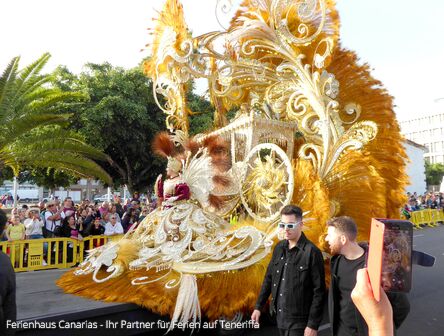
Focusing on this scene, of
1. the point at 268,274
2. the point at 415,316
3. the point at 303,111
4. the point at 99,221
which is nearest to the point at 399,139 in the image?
the point at 303,111

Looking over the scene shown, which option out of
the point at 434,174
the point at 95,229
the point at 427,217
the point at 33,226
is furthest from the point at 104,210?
the point at 434,174

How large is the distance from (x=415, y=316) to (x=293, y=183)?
2.22 m

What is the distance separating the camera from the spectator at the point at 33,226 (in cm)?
770

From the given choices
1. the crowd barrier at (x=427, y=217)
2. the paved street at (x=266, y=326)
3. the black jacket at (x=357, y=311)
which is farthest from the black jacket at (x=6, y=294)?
the crowd barrier at (x=427, y=217)

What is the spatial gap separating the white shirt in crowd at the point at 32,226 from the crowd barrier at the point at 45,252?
3.92 feet

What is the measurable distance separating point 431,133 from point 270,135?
63.1m

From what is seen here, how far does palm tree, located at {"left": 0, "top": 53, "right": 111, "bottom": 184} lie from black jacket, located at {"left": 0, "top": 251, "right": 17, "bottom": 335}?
6.29 metres

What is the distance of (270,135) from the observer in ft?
19.5

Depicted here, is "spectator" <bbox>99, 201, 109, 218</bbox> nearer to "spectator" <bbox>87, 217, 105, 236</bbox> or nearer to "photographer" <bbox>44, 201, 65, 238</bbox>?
"spectator" <bbox>87, 217, 105, 236</bbox>

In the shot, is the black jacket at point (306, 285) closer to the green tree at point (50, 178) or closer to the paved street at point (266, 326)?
the paved street at point (266, 326)

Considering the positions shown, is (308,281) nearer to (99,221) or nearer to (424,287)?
(424,287)

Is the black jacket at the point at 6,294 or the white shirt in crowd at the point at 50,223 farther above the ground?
the black jacket at the point at 6,294

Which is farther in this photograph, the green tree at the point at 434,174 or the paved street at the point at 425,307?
the green tree at the point at 434,174

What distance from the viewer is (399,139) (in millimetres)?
4953
